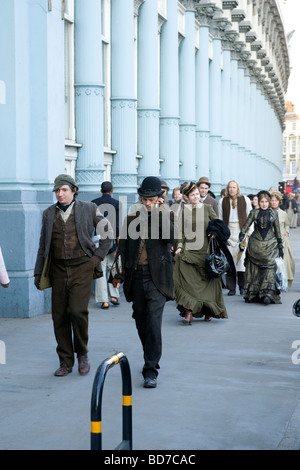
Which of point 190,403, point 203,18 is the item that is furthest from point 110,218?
point 203,18

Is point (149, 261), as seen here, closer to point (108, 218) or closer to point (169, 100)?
point (108, 218)

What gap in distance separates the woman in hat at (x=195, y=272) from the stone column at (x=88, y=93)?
377 cm

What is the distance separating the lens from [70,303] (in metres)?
7.82

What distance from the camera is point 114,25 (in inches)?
640

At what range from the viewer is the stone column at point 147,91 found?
719 inches

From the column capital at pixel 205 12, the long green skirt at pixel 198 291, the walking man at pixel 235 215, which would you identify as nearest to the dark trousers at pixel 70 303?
the long green skirt at pixel 198 291

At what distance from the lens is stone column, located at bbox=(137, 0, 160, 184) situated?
1827 cm

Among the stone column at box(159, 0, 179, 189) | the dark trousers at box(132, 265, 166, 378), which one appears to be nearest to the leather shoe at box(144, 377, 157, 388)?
the dark trousers at box(132, 265, 166, 378)

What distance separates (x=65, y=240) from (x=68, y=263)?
0.21m

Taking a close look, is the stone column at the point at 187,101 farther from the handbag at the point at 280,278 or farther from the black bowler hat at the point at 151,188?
the black bowler hat at the point at 151,188

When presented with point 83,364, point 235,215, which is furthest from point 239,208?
point 83,364

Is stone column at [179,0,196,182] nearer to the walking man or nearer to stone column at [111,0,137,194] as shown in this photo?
stone column at [111,0,137,194]
